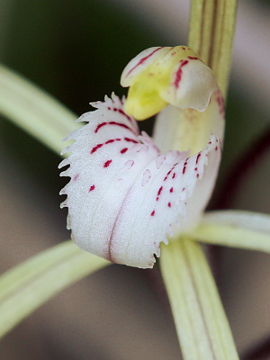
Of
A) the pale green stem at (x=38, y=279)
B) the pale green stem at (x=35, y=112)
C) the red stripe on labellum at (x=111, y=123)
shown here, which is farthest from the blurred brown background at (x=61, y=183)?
the red stripe on labellum at (x=111, y=123)

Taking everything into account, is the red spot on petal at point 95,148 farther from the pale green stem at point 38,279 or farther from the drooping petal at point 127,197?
the pale green stem at point 38,279

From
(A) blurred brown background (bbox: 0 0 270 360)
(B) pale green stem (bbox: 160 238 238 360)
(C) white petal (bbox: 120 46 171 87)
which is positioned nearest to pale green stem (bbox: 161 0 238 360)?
(B) pale green stem (bbox: 160 238 238 360)

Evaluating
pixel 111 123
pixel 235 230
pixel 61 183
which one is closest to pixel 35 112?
pixel 111 123

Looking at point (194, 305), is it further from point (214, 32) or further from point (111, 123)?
point (214, 32)

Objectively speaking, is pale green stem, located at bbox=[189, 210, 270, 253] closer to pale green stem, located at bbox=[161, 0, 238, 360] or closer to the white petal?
pale green stem, located at bbox=[161, 0, 238, 360]

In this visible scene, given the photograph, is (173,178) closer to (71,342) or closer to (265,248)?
(265,248)

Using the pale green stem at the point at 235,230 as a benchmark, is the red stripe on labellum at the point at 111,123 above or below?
above
